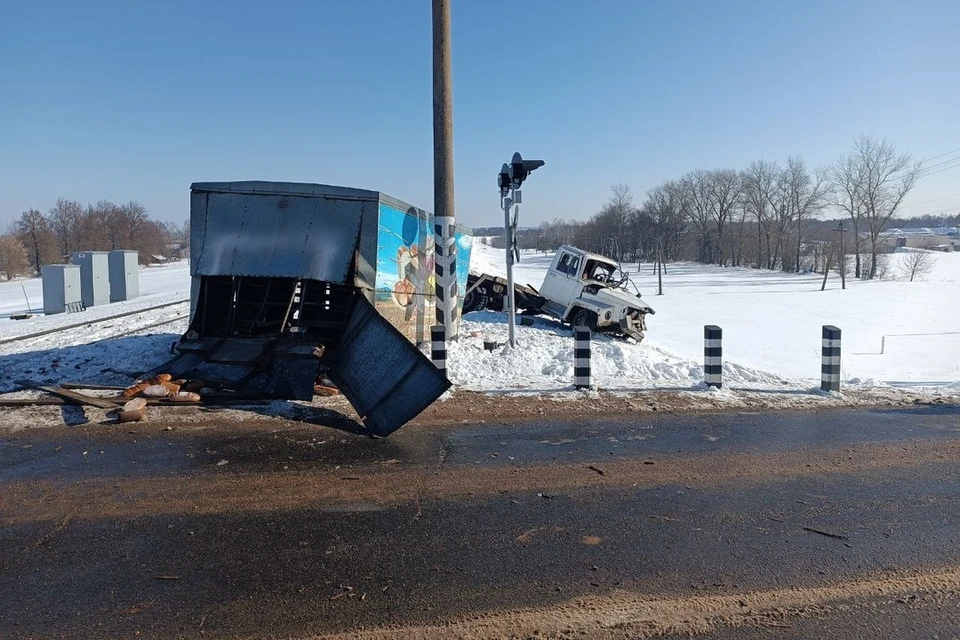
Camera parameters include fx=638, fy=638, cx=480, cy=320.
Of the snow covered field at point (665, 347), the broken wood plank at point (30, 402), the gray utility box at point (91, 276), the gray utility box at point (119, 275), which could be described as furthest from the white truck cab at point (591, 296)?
the gray utility box at point (119, 275)

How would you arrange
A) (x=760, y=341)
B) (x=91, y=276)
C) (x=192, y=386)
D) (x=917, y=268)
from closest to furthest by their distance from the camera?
(x=192, y=386) → (x=760, y=341) → (x=91, y=276) → (x=917, y=268)

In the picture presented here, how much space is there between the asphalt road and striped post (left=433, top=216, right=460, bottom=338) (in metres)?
4.60

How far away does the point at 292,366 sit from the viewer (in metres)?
8.36

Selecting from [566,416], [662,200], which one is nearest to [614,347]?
[566,416]

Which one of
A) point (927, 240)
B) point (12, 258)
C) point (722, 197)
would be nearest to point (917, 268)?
point (722, 197)

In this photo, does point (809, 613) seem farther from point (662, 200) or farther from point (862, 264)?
point (662, 200)

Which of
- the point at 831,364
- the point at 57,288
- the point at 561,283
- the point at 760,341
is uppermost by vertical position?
the point at 561,283

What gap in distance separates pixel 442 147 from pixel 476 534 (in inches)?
309

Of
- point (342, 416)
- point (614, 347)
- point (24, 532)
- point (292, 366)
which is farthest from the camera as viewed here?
point (614, 347)

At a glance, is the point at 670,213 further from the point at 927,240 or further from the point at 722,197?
the point at 927,240

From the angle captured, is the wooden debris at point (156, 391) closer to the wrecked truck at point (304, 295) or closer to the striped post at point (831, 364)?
the wrecked truck at point (304, 295)

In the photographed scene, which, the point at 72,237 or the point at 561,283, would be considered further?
the point at 72,237

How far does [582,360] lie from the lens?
9312mm

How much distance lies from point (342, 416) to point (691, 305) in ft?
116
